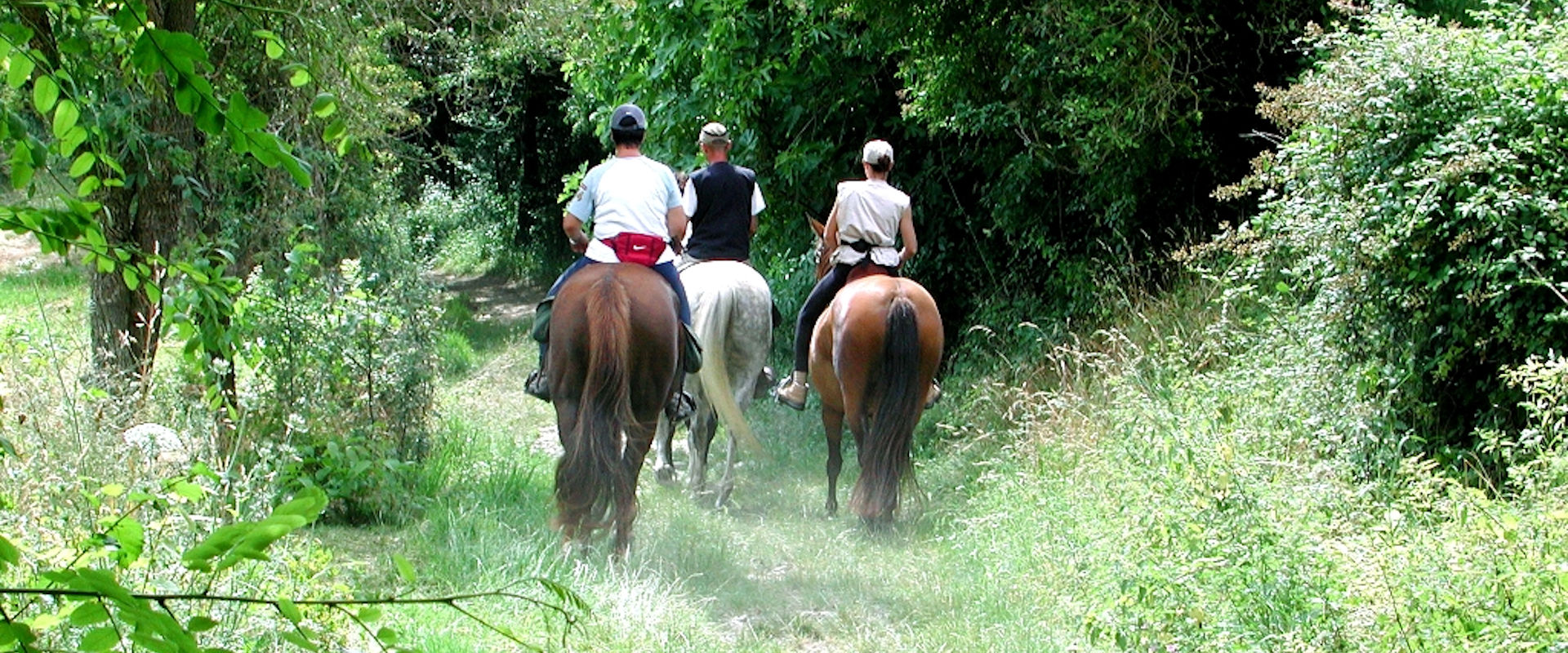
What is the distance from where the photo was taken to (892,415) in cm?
834

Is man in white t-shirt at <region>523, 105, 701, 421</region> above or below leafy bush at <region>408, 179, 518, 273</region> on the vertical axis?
above

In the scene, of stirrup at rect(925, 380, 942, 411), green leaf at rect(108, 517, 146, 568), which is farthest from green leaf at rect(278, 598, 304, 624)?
stirrup at rect(925, 380, 942, 411)

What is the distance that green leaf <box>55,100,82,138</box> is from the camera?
2430 mm

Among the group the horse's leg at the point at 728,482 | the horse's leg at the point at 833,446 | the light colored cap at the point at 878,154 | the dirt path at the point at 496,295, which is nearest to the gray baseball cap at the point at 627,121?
the light colored cap at the point at 878,154

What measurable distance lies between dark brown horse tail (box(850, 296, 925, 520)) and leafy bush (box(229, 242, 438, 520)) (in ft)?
8.57

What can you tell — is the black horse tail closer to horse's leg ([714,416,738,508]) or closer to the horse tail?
the horse tail

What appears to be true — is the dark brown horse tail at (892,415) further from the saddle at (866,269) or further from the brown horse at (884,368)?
the saddle at (866,269)

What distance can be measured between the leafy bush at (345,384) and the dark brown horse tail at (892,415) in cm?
261

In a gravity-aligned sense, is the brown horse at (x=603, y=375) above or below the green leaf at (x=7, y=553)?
below

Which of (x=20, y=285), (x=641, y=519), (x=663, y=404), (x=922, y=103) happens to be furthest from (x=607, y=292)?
(x=20, y=285)

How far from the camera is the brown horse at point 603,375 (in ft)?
22.8

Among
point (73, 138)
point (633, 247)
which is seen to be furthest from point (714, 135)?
point (73, 138)

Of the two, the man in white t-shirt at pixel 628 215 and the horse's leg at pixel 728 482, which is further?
the horse's leg at pixel 728 482

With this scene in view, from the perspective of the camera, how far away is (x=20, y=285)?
20.4 metres
